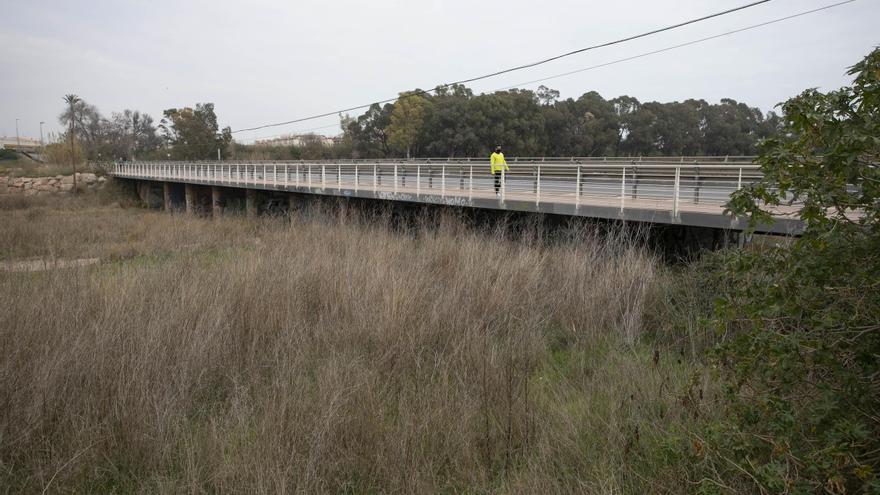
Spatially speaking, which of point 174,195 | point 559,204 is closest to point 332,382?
point 559,204

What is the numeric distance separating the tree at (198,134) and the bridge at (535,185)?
1511 inches

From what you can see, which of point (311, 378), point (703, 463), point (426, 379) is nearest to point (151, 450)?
point (311, 378)

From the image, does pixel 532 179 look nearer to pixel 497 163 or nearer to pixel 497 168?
pixel 497 163

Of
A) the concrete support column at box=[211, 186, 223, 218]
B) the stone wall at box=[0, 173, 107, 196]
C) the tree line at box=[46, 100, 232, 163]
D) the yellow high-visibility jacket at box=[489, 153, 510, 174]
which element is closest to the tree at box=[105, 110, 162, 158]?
the tree line at box=[46, 100, 232, 163]

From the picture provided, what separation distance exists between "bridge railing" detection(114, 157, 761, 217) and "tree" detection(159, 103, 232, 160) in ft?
123

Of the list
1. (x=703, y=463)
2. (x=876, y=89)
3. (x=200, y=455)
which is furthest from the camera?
(x=200, y=455)

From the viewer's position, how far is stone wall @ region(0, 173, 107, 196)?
50.5m

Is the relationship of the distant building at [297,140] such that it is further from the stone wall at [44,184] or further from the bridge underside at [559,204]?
the bridge underside at [559,204]

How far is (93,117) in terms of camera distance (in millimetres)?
105812

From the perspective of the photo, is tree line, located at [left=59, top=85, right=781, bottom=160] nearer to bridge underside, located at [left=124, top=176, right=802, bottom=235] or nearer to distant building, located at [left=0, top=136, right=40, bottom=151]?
bridge underside, located at [left=124, top=176, right=802, bottom=235]

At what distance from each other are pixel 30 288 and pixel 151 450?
463 cm

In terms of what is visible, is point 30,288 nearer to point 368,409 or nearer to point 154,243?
point 368,409

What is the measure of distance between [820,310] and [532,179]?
557 inches

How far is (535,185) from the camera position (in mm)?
15492
